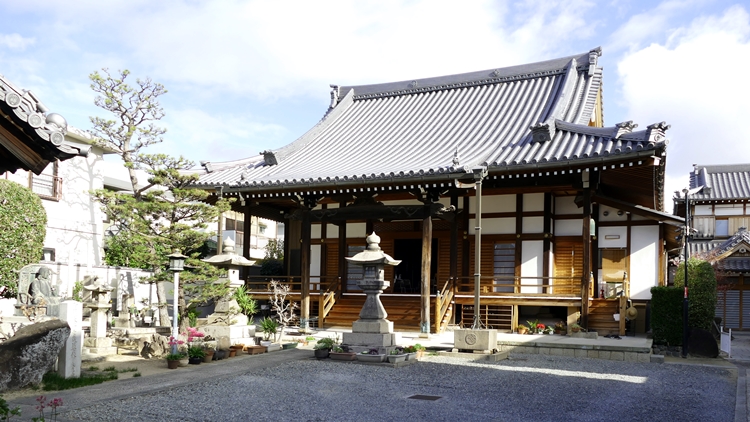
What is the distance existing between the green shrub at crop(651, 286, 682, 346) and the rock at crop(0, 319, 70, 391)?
511 inches

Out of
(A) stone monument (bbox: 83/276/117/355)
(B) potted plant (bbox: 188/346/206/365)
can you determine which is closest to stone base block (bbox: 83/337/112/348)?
(A) stone monument (bbox: 83/276/117/355)

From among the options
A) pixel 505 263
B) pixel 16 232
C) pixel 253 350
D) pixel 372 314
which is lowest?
pixel 253 350

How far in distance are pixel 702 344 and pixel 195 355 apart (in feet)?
38.0

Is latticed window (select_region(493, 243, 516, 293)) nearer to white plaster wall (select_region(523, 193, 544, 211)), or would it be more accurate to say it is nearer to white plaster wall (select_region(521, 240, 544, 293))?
white plaster wall (select_region(521, 240, 544, 293))

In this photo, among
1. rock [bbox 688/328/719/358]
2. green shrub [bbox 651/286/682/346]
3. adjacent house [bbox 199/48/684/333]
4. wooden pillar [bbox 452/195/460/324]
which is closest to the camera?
rock [bbox 688/328/719/358]

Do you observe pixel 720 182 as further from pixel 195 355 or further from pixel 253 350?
pixel 195 355

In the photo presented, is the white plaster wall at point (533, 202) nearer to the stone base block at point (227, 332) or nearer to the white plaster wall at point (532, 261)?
the white plaster wall at point (532, 261)

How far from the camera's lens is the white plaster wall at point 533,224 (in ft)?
60.0

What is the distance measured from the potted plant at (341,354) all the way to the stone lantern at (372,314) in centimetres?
36

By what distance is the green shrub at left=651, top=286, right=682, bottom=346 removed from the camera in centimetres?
1556

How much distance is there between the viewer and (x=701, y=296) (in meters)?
16.0

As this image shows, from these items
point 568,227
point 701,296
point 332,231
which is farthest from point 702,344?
point 332,231

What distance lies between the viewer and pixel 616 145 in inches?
605

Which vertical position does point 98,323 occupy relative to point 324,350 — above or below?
above
